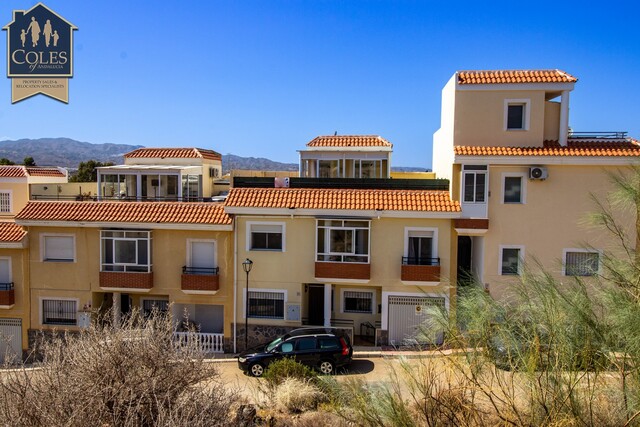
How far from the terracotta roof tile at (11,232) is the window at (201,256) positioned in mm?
6579

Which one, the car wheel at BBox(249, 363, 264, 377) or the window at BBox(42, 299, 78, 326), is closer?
the car wheel at BBox(249, 363, 264, 377)

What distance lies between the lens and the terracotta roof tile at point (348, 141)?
25.1m

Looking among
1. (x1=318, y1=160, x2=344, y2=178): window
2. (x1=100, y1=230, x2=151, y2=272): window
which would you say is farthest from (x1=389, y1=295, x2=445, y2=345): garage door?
(x1=100, y1=230, x2=151, y2=272): window

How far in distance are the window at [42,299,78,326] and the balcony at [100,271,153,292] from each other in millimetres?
1991

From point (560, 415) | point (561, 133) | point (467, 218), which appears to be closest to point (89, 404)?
point (560, 415)

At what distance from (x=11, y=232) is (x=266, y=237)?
33.2 ft

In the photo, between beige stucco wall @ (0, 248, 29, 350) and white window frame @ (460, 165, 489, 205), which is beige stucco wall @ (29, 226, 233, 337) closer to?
beige stucco wall @ (0, 248, 29, 350)

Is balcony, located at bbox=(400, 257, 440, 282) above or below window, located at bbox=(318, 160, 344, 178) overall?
below

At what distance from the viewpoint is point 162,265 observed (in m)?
19.0

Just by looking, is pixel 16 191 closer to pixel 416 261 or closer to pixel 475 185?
pixel 416 261

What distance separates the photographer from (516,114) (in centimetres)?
1847

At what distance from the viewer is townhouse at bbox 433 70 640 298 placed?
17.4 metres

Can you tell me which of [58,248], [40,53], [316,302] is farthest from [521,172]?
[58,248]

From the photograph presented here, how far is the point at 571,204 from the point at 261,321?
12144 mm
